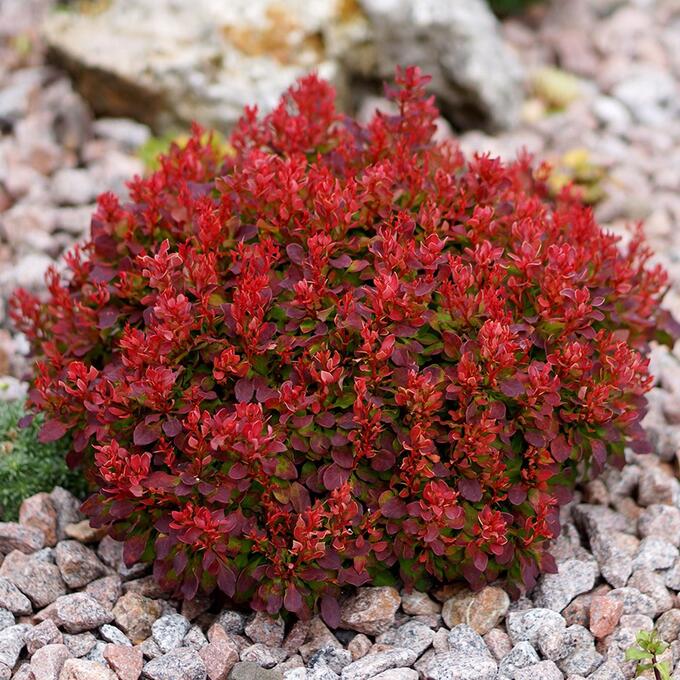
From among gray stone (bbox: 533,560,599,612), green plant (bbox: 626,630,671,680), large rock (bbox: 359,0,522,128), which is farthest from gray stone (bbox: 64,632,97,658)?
large rock (bbox: 359,0,522,128)

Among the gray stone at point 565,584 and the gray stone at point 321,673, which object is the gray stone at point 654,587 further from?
the gray stone at point 321,673

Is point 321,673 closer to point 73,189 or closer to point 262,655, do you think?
point 262,655

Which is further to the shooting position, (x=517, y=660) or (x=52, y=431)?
(x=52, y=431)

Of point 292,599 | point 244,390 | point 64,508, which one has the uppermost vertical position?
point 244,390

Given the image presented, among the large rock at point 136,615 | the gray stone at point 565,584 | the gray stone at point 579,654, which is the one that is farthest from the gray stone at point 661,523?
the large rock at point 136,615

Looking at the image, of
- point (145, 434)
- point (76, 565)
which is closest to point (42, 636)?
point (76, 565)

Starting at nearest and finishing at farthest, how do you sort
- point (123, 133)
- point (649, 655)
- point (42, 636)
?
1. point (649, 655)
2. point (42, 636)
3. point (123, 133)
